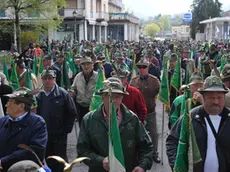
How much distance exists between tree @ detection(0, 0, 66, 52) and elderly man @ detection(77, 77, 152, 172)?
2396cm

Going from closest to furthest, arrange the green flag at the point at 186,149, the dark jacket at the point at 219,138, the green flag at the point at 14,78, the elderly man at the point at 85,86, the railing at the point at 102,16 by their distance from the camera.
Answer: the green flag at the point at 186,149, the dark jacket at the point at 219,138, the elderly man at the point at 85,86, the green flag at the point at 14,78, the railing at the point at 102,16

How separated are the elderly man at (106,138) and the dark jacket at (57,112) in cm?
189

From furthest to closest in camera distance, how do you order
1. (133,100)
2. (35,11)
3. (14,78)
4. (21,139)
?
(35,11), (14,78), (133,100), (21,139)

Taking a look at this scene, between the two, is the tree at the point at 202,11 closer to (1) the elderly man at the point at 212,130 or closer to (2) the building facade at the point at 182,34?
(2) the building facade at the point at 182,34

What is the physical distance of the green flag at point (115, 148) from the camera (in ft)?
12.5

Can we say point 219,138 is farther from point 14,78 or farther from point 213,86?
point 14,78

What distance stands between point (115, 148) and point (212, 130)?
0.90 m

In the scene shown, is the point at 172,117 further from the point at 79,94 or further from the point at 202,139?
the point at 79,94

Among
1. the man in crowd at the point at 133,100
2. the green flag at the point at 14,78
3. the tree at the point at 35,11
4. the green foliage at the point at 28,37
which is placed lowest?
the man in crowd at the point at 133,100

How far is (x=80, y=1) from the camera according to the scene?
1993 inches

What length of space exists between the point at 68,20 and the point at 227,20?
1914 cm

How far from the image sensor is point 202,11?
→ 241 ft

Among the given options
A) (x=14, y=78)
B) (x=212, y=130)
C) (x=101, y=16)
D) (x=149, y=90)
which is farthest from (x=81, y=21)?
(x=212, y=130)

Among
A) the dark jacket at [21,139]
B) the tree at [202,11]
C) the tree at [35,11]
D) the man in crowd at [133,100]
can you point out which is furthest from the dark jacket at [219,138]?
the tree at [202,11]
